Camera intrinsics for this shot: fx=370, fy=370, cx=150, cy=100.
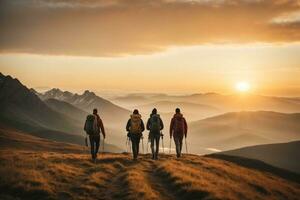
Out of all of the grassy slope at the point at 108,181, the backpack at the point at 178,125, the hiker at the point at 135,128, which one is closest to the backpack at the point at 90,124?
the grassy slope at the point at 108,181

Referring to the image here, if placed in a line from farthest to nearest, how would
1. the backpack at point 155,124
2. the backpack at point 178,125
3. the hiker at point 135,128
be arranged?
the backpack at point 178,125, the backpack at point 155,124, the hiker at point 135,128

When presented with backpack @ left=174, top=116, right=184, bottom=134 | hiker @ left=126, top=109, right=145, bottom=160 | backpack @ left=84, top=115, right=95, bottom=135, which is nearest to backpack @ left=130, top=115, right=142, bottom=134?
hiker @ left=126, top=109, right=145, bottom=160

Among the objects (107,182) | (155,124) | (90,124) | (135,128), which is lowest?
(107,182)

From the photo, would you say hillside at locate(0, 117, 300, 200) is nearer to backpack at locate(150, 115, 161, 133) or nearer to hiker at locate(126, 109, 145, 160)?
hiker at locate(126, 109, 145, 160)

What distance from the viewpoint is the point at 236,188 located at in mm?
24734

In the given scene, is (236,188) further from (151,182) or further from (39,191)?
(39,191)

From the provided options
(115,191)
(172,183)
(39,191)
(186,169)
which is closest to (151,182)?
(172,183)

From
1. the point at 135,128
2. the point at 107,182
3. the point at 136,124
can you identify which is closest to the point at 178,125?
the point at 136,124

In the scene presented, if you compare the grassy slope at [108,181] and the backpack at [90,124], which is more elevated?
the backpack at [90,124]

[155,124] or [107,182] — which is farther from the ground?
[155,124]

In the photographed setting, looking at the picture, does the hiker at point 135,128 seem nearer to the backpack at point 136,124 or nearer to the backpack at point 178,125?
the backpack at point 136,124

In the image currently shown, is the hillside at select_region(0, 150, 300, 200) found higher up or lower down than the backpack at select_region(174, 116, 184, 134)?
lower down

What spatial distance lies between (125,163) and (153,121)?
4185 millimetres

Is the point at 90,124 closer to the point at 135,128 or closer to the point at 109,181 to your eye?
the point at 135,128
